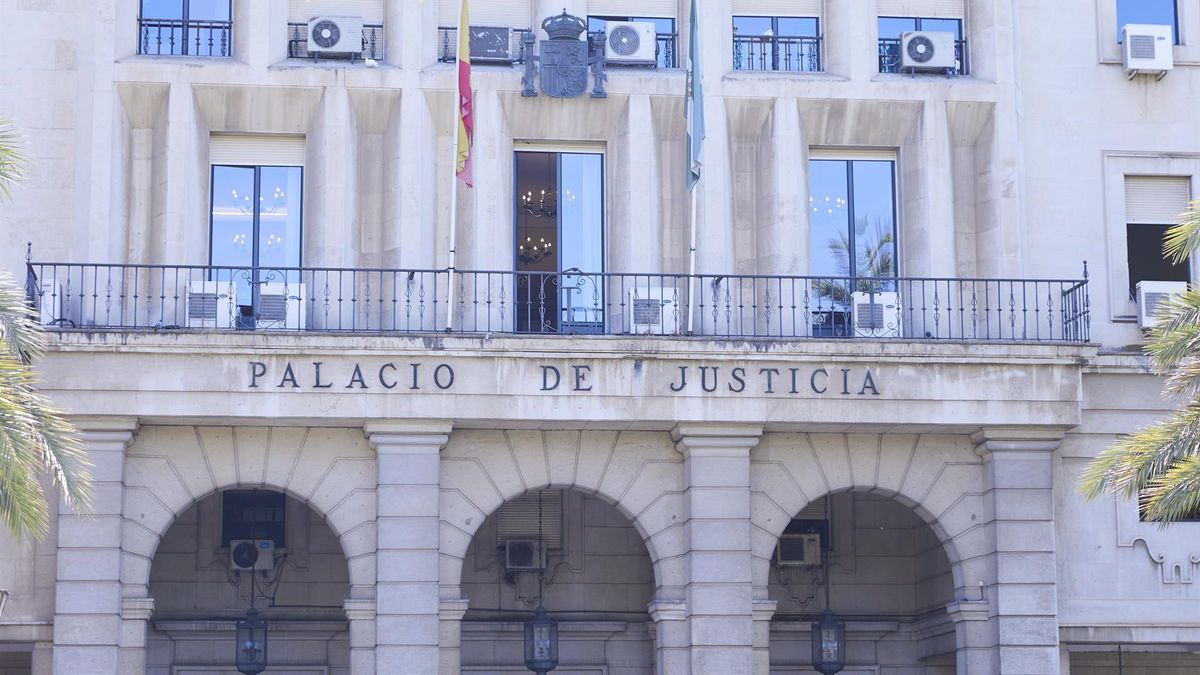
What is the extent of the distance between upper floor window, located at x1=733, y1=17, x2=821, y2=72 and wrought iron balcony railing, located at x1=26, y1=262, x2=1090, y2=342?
3327 mm

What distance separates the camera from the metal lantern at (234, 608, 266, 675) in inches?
1156

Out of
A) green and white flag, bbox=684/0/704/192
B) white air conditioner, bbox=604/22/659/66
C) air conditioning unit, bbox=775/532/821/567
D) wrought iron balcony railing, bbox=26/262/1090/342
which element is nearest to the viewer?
wrought iron balcony railing, bbox=26/262/1090/342

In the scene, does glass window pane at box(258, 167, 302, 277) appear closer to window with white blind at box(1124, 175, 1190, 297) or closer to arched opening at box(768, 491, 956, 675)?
arched opening at box(768, 491, 956, 675)

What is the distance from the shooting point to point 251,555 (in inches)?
1188

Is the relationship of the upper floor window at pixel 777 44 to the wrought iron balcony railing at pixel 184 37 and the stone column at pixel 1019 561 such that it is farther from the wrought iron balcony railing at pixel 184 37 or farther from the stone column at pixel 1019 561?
the wrought iron balcony railing at pixel 184 37

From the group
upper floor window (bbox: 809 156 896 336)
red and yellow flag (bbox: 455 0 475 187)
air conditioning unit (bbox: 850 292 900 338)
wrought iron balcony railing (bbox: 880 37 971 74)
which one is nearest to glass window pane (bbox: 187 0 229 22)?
red and yellow flag (bbox: 455 0 475 187)

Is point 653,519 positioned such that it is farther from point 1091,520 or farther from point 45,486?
point 45,486

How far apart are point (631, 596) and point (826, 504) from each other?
133 inches

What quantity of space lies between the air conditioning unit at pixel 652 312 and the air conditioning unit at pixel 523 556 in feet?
13.9

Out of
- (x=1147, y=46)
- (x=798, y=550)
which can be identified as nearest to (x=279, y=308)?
(x=798, y=550)

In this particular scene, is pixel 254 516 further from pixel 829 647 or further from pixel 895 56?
pixel 895 56

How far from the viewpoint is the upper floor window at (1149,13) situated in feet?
101

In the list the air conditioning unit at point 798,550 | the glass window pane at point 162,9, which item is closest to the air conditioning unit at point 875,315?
the air conditioning unit at point 798,550

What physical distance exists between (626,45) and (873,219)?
4452 mm
